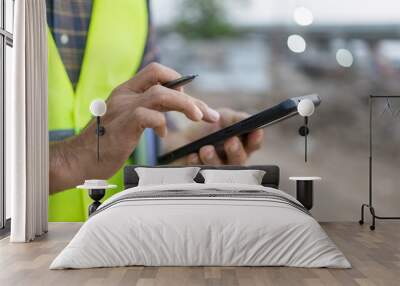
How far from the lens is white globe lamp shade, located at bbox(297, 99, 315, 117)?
696 centimetres

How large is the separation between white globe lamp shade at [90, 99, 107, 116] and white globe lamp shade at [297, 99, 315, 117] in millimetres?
2180

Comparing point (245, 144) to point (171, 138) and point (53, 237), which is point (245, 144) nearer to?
point (171, 138)

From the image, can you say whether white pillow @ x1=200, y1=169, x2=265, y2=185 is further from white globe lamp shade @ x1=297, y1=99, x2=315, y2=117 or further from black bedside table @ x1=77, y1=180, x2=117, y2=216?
black bedside table @ x1=77, y1=180, x2=117, y2=216

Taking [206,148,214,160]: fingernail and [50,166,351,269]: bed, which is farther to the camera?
[206,148,214,160]: fingernail

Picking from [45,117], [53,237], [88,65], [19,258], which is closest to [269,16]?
[88,65]

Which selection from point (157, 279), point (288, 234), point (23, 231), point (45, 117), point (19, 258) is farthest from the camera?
point (45, 117)

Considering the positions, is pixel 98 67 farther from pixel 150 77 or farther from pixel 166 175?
pixel 166 175

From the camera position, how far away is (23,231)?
585 centimetres

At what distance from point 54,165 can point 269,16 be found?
301 cm

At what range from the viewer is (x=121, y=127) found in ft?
23.7

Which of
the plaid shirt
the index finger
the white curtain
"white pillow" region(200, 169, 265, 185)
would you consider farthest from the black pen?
→ the white curtain

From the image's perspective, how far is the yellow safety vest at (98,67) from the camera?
7266mm

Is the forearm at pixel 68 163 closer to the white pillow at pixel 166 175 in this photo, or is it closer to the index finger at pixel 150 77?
the white pillow at pixel 166 175

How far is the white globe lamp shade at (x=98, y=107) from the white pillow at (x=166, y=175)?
0.76 metres
